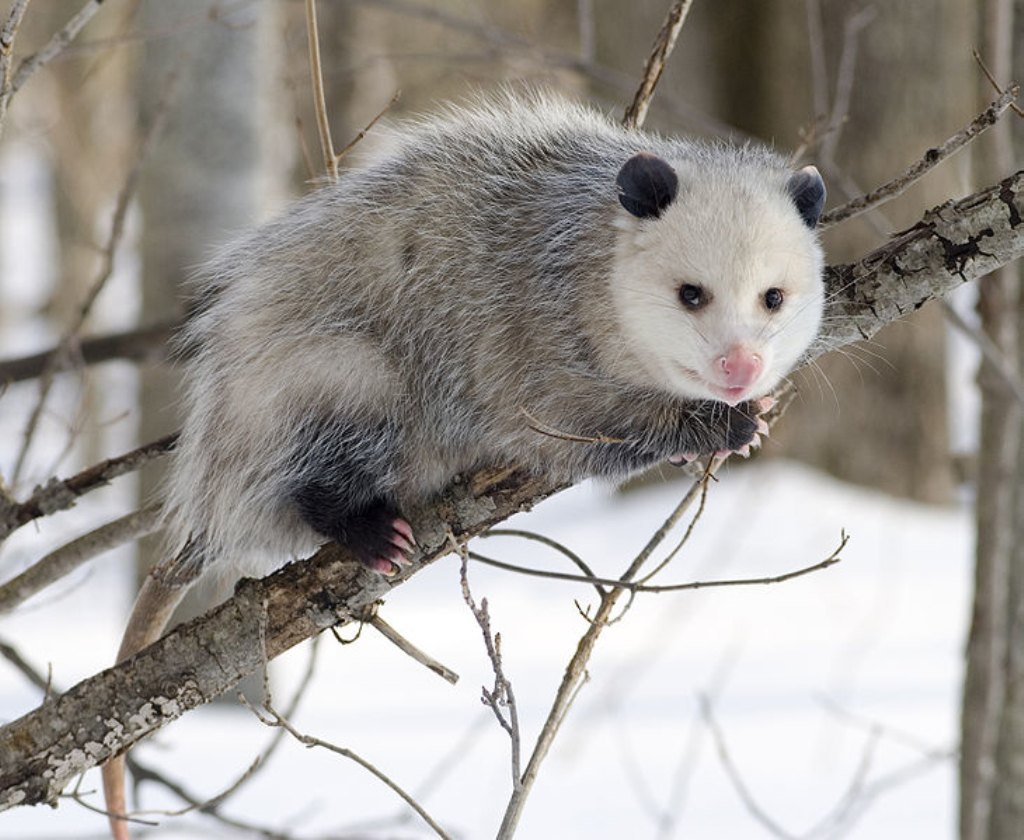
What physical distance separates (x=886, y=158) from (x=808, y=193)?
14.7ft

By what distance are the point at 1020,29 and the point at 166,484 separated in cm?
207

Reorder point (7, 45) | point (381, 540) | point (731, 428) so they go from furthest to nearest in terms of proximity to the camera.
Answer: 1. point (731, 428)
2. point (381, 540)
3. point (7, 45)

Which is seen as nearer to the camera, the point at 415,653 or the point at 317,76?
the point at 415,653

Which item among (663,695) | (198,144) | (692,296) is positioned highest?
(198,144)

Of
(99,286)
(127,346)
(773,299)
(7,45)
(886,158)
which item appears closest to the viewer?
(7,45)

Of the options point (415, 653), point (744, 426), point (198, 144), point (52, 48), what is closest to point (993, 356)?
point (744, 426)

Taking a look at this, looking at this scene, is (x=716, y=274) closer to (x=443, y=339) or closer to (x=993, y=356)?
(x=443, y=339)

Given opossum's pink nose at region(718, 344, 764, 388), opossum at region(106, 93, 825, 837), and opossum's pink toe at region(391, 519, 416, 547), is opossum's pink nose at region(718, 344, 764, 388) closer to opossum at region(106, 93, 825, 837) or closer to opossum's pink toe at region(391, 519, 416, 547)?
opossum at region(106, 93, 825, 837)

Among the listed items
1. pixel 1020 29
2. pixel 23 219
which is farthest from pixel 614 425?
pixel 23 219

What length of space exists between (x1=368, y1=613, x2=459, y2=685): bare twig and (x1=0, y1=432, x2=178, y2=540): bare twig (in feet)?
1.78

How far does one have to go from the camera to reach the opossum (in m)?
1.98

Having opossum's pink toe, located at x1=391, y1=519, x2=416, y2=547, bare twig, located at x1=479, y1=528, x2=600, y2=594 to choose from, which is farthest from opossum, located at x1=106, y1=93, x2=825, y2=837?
bare twig, located at x1=479, y1=528, x2=600, y2=594

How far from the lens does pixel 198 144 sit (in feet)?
15.5

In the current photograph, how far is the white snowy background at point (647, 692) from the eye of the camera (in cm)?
Answer: 366
